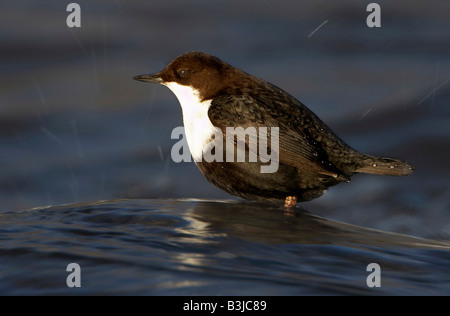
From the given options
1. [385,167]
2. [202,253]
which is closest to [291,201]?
[385,167]

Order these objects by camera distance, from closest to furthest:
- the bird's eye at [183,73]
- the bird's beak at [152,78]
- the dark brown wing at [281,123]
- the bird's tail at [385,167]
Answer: the dark brown wing at [281,123] < the bird's tail at [385,167] < the bird's eye at [183,73] < the bird's beak at [152,78]

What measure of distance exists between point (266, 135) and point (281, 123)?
0.60ft

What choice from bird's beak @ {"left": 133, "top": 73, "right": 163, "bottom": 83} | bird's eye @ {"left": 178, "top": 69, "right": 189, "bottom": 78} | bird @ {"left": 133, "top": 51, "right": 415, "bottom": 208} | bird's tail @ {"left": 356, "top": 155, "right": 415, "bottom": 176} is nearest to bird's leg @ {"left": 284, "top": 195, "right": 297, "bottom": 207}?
bird @ {"left": 133, "top": 51, "right": 415, "bottom": 208}

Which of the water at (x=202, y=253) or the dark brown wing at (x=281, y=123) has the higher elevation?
the dark brown wing at (x=281, y=123)

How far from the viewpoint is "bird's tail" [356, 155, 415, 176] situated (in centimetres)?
682

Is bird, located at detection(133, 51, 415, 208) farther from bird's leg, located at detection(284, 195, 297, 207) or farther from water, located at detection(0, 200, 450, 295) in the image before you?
water, located at detection(0, 200, 450, 295)

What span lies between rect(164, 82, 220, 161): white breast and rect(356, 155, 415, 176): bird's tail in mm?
1527

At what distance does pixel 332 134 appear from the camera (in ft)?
22.7

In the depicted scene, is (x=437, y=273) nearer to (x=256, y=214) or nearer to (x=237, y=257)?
(x=237, y=257)

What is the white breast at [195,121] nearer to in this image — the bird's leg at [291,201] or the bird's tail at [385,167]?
the bird's leg at [291,201]

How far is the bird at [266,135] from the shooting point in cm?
647

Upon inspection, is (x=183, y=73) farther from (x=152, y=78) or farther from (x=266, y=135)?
(x=266, y=135)

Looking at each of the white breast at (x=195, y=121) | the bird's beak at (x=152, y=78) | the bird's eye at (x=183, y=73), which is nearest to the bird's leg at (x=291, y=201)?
the white breast at (x=195, y=121)
